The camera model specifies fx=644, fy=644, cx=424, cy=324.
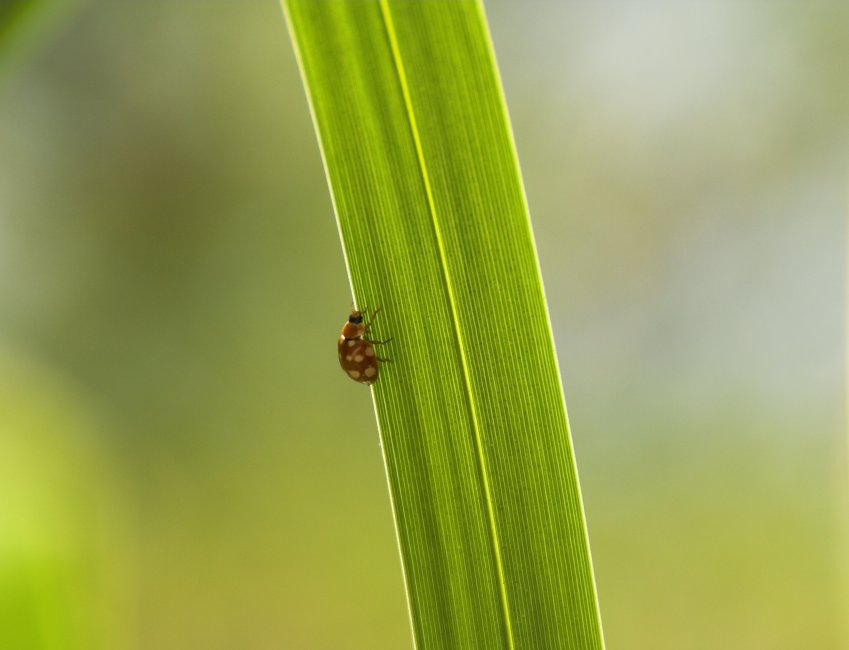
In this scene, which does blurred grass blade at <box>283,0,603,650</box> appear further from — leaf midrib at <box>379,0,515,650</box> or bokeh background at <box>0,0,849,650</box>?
bokeh background at <box>0,0,849,650</box>

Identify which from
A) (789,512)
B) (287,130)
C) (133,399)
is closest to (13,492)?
(133,399)

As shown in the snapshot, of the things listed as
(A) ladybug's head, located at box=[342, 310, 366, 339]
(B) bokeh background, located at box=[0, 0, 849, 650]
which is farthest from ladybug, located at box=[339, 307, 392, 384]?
(B) bokeh background, located at box=[0, 0, 849, 650]

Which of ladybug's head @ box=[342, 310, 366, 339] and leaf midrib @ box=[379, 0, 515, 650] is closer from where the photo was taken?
leaf midrib @ box=[379, 0, 515, 650]

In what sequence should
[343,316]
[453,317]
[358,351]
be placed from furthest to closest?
[343,316]
[358,351]
[453,317]

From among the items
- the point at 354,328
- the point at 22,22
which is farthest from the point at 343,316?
the point at 22,22

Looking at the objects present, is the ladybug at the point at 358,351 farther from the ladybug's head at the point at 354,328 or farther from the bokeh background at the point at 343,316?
the bokeh background at the point at 343,316

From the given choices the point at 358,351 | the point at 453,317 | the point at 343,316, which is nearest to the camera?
the point at 453,317

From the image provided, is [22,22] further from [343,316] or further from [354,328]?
[343,316]
